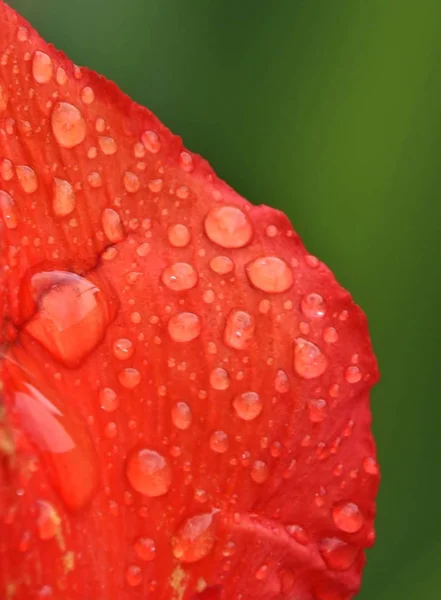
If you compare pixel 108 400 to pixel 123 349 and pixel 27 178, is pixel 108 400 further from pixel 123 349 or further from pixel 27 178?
pixel 27 178

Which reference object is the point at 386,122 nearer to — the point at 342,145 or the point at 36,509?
the point at 342,145

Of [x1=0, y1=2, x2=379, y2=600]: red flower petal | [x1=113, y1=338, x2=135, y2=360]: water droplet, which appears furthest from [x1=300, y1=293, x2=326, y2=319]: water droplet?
[x1=113, y1=338, x2=135, y2=360]: water droplet

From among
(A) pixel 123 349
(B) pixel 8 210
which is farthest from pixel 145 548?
(B) pixel 8 210

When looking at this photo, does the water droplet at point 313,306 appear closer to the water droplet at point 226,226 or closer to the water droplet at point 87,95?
the water droplet at point 226,226

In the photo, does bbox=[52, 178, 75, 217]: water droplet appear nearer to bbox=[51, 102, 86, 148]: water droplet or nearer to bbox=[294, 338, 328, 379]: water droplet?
bbox=[51, 102, 86, 148]: water droplet

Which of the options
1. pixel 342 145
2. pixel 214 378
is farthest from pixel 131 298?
pixel 342 145

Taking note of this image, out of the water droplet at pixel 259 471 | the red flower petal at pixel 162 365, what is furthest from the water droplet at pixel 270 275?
the water droplet at pixel 259 471
